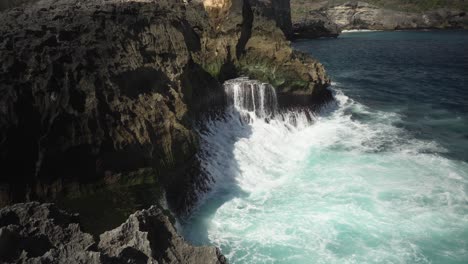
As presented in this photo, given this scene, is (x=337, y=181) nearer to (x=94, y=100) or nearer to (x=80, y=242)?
(x=94, y=100)

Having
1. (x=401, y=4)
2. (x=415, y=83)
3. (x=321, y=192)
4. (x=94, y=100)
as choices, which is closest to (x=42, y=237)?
(x=94, y=100)

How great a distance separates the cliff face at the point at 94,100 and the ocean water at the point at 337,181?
1.90 m

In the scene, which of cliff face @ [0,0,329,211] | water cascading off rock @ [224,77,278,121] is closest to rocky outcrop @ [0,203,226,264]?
cliff face @ [0,0,329,211]

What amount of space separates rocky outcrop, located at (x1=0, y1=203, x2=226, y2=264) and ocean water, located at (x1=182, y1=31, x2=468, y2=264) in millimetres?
5356

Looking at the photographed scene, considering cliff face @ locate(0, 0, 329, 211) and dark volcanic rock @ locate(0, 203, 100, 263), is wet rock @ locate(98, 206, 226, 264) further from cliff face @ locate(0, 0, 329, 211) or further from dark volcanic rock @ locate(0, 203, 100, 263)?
cliff face @ locate(0, 0, 329, 211)

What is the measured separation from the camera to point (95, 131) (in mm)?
11164

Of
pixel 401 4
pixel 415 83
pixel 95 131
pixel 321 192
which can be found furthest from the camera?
pixel 401 4

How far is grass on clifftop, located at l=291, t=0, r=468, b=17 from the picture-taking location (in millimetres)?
96562

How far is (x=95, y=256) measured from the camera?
511 centimetres

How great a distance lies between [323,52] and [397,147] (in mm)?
37403

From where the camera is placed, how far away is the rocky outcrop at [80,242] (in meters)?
5.17

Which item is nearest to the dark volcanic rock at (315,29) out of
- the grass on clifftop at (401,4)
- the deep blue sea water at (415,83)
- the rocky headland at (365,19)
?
the rocky headland at (365,19)

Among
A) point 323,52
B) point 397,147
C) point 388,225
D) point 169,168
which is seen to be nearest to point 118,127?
point 169,168

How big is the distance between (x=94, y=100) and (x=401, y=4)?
110 meters
